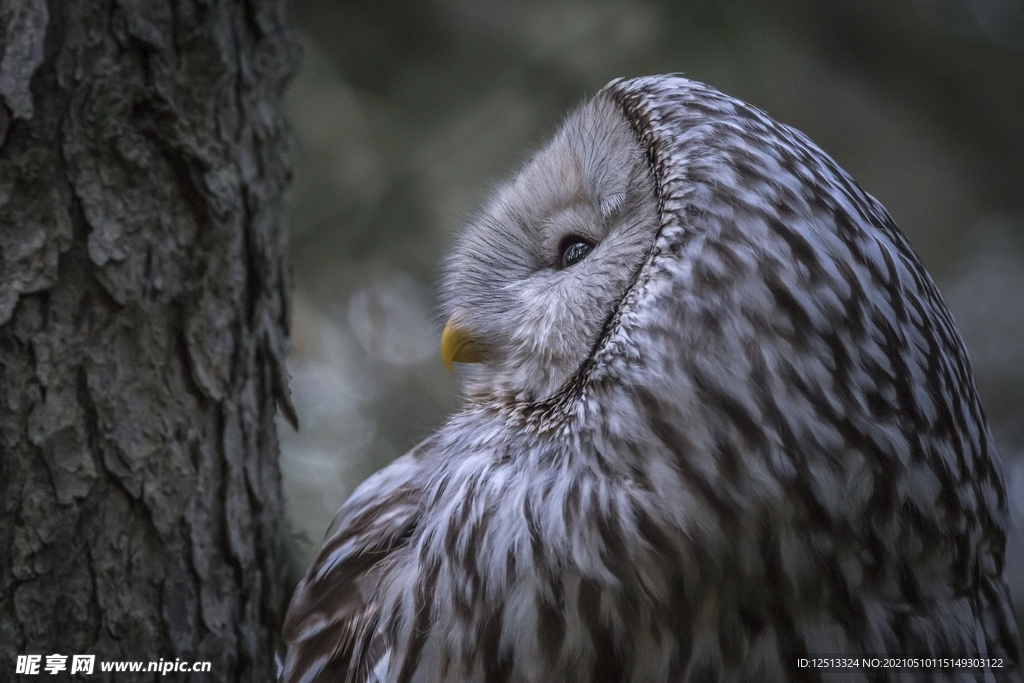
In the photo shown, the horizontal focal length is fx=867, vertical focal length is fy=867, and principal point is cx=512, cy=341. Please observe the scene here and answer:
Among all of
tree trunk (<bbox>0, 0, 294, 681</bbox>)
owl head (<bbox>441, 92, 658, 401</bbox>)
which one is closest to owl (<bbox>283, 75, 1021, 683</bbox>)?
owl head (<bbox>441, 92, 658, 401</bbox>)

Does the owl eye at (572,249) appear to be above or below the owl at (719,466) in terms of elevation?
above

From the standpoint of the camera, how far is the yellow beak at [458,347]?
1.81 metres

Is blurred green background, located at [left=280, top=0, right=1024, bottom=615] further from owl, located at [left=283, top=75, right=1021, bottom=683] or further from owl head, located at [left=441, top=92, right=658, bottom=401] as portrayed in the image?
owl, located at [left=283, top=75, right=1021, bottom=683]

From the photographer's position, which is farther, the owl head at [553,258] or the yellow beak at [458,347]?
the yellow beak at [458,347]

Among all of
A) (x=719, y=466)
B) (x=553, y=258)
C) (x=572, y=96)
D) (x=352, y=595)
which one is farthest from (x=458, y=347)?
(x=572, y=96)

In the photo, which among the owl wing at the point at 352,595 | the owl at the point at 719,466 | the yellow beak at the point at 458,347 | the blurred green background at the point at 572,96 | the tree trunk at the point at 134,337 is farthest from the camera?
the blurred green background at the point at 572,96

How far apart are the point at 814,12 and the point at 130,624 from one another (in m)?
3.10

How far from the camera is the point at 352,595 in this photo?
1688 millimetres

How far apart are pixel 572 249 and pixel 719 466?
56 cm

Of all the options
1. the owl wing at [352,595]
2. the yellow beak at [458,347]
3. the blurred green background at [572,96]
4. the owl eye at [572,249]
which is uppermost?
the blurred green background at [572,96]

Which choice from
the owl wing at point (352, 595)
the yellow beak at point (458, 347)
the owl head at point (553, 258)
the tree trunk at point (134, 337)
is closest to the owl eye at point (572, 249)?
the owl head at point (553, 258)

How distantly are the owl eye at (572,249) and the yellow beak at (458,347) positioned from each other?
262 mm

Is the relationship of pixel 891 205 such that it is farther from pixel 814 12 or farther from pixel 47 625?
pixel 47 625

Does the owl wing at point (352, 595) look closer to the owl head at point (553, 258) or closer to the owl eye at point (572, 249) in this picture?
the owl head at point (553, 258)
